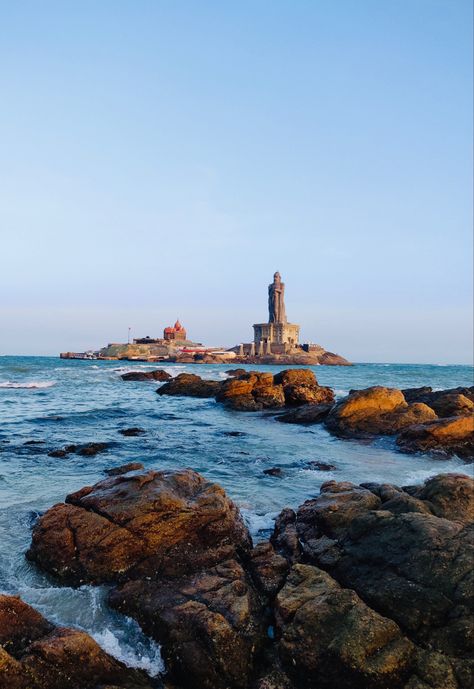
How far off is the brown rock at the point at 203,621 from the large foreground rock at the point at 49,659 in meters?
0.66

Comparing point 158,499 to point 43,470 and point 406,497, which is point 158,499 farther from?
point 43,470

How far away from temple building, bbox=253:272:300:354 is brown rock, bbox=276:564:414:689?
16324 cm

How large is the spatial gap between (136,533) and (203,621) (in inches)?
113

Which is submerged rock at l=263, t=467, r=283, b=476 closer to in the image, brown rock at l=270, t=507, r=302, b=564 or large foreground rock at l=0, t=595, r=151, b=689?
brown rock at l=270, t=507, r=302, b=564

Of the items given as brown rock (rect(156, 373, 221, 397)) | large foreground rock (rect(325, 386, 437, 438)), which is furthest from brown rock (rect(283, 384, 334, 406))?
large foreground rock (rect(325, 386, 437, 438))

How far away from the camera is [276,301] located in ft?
615

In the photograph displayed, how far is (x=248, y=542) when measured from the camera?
948 centimetres

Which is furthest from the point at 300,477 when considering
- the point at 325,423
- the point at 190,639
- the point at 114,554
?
the point at 325,423

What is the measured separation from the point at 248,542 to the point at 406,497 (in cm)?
383

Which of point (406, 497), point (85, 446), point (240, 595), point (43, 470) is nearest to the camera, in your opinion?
point (240, 595)

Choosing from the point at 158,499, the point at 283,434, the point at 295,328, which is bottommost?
the point at 283,434

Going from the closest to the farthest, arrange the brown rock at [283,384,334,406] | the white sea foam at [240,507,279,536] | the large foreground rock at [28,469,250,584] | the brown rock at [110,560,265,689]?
the brown rock at [110,560,265,689]
the large foreground rock at [28,469,250,584]
the white sea foam at [240,507,279,536]
the brown rock at [283,384,334,406]

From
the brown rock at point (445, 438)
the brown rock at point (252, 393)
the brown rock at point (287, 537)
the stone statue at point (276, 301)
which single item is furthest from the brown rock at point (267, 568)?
the stone statue at point (276, 301)

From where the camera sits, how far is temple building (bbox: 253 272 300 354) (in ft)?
561
